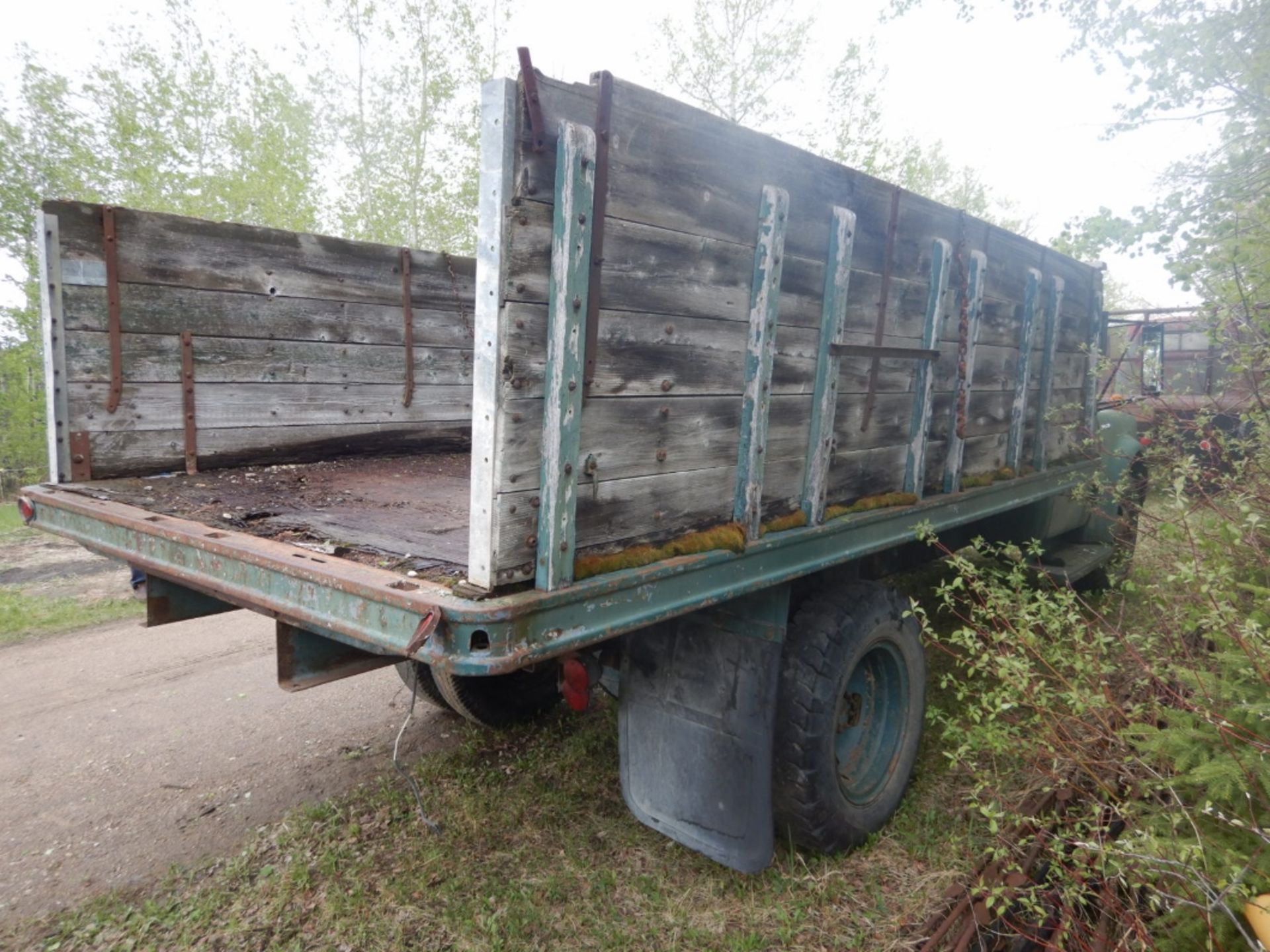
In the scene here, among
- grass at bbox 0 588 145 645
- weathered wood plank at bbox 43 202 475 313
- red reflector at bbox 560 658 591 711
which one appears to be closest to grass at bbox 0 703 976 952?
red reflector at bbox 560 658 591 711

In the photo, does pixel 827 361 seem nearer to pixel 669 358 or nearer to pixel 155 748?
pixel 669 358

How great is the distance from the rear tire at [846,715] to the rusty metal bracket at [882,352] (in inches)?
33.0

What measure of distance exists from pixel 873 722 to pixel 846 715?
0.15 metres

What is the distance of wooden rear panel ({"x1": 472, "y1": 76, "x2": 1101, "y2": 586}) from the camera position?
1.54 m

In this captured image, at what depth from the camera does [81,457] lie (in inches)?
103

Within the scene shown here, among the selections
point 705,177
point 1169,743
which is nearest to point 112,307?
point 705,177

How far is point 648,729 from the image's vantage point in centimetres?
255

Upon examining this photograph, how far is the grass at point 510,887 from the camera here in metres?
2.33

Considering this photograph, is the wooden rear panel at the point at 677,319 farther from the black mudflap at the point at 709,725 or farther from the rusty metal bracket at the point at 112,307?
the rusty metal bracket at the point at 112,307

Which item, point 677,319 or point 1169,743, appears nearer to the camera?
point 677,319

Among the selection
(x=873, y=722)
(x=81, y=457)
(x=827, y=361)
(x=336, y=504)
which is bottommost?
(x=873, y=722)

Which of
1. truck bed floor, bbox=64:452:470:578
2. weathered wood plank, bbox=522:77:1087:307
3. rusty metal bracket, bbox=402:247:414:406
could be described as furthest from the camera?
rusty metal bracket, bbox=402:247:414:406

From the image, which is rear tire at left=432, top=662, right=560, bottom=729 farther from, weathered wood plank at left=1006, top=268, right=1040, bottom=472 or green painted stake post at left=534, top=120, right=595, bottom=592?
weathered wood plank at left=1006, top=268, right=1040, bottom=472

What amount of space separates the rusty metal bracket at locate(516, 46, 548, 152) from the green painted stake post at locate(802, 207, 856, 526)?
116cm
